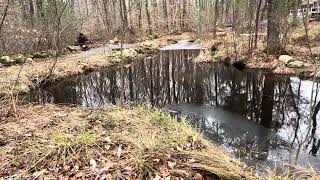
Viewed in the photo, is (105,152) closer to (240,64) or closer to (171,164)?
(171,164)

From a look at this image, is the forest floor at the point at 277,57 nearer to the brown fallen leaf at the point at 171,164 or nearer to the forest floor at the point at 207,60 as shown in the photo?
the forest floor at the point at 207,60

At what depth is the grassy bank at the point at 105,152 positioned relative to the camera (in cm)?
351

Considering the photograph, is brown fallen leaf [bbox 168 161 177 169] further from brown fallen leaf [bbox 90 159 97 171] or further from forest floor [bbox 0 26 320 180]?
brown fallen leaf [bbox 90 159 97 171]

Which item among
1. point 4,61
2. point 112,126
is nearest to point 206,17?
point 4,61

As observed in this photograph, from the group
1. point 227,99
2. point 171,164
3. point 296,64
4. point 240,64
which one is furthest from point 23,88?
point 296,64

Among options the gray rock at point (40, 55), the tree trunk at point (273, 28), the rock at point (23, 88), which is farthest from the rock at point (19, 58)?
the tree trunk at point (273, 28)

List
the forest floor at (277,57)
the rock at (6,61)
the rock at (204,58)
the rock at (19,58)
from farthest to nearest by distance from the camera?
1. the rock at (204,58)
2. the rock at (19,58)
3. the rock at (6,61)
4. the forest floor at (277,57)

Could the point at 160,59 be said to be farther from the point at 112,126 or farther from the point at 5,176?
the point at 5,176

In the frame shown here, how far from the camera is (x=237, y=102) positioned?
891 cm

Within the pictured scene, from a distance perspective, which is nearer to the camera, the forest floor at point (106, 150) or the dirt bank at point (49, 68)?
the forest floor at point (106, 150)

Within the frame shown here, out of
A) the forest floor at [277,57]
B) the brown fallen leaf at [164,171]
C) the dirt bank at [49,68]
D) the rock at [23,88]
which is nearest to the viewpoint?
the brown fallen leaf at [164,171]

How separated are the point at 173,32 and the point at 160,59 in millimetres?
14531

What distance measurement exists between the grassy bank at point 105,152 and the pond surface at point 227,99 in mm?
1239

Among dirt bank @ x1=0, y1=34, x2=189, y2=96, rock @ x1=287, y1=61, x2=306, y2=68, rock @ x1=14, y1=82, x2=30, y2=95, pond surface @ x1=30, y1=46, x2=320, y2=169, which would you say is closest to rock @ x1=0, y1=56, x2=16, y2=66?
dirt bank @ x1=0, y1=34, x2=189, y2=96
